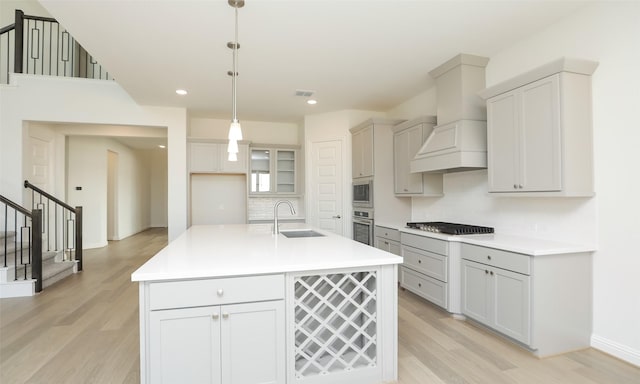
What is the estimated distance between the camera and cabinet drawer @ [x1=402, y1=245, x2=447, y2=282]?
10.7ft

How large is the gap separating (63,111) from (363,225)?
4.88 meters

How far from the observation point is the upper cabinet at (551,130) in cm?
245

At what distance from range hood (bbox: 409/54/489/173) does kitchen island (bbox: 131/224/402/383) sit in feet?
5.73

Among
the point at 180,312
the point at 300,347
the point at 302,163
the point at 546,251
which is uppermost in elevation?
the point at 302,163

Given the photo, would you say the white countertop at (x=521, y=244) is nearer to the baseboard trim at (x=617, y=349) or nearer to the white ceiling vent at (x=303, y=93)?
the baseboard trim at (x=617, y=349)

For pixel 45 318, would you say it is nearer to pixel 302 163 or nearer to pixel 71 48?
pixel 302 163

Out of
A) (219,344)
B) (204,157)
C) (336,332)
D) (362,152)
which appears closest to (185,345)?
(219,344)

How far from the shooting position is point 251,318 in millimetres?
1815

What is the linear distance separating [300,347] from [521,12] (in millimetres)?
3081

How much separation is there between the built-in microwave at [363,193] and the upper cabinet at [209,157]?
223 centimetres

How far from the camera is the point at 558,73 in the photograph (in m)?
2.46

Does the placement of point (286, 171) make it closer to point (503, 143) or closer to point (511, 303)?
point (503, 143)

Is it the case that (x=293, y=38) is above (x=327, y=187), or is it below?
above

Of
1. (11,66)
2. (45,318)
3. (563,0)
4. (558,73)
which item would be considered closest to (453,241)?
(558,73)
